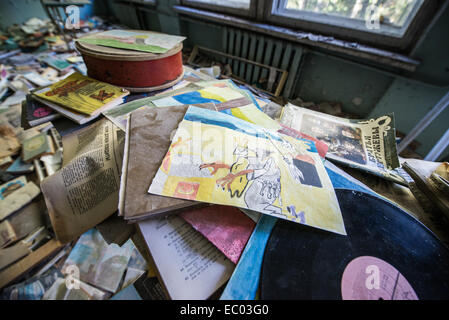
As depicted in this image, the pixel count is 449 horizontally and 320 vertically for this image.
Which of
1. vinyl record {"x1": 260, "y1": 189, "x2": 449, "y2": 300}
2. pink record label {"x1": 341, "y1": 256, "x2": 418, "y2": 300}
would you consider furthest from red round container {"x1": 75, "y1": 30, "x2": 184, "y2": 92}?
pink record label {"x1": 341, "y1": 256, "x2": 418, "y2": 300}

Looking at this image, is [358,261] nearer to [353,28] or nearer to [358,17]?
[353,28]

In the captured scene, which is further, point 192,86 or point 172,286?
point 192,86

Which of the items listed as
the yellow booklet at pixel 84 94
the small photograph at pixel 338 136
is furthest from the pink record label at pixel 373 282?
the yellow booklet at pixel 84 94

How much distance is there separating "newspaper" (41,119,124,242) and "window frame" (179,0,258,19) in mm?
1868

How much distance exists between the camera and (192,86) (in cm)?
77

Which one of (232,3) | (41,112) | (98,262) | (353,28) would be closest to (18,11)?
(232,3)

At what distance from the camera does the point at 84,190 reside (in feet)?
1.50

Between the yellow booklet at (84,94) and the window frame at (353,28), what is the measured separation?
1.61 metres

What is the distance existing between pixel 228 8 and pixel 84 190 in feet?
7.22

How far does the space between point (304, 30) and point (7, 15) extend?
467 cm

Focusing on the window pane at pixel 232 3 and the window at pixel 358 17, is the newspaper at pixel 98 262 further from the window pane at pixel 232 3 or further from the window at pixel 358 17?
the window pane at pixel 232 3

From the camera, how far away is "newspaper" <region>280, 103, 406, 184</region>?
54cm
